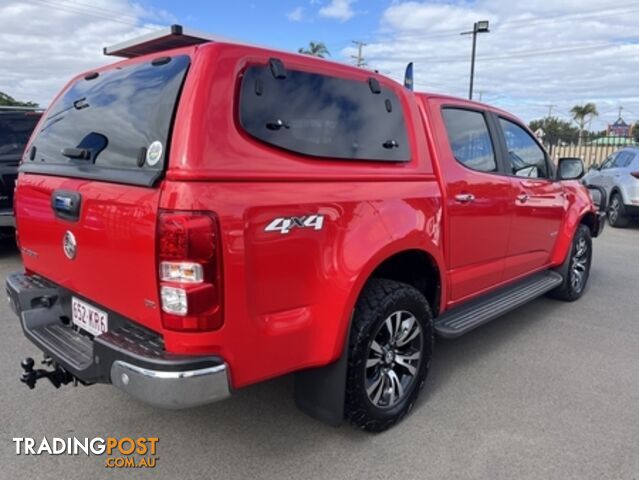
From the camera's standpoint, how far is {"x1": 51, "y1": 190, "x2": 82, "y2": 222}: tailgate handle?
2.54 m

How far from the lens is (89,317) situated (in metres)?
2.70

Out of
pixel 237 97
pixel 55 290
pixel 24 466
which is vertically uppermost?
pixel 237 97

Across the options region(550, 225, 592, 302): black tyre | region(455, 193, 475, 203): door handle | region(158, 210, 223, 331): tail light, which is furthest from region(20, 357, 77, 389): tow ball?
region(550, 225, 592, 302): black tyre

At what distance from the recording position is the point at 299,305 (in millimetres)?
2447

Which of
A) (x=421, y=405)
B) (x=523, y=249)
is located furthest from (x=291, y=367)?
(x=523, y=249)

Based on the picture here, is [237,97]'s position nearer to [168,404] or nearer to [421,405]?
[168,404]

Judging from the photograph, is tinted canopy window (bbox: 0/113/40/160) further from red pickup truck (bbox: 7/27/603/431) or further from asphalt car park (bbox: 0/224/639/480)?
red pickup truck (bbox: 7/27/603/431)

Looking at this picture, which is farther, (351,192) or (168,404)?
(351,192)

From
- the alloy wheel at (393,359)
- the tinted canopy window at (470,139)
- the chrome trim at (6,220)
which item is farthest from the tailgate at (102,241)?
the chrome trim at (6,220)

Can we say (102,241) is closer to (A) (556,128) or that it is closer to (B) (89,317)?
(B) (89,317)

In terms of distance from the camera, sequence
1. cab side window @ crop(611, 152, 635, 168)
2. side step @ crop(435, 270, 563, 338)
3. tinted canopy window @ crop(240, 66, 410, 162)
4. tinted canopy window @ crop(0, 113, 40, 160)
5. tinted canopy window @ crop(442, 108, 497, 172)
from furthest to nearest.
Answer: cab side window @ crop(611, 152, 635, 168) < tinted canopy window @ crop(0, 113, 40, 160) < tinted canopy window @ crop(442, 108, 497, 172) < side step @ crop(435, 270, 563, 338) < tinted canopy window @ crop(240, 66, 410, 162)

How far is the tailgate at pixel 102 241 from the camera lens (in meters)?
2.20

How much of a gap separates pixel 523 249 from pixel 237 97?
313cm

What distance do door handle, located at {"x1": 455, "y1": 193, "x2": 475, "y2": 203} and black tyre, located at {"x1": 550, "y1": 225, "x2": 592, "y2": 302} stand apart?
220cm
